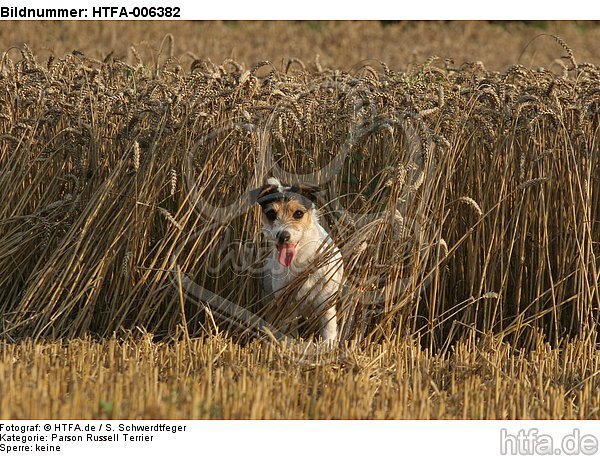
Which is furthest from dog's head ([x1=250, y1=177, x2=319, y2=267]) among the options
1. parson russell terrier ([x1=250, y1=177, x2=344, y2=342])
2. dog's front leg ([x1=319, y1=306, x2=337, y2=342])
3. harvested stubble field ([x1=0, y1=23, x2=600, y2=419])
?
dog's front leg ([x1=319, y1=306, x2=337, y2=342])

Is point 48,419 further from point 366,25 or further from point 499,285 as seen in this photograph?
point 366,25

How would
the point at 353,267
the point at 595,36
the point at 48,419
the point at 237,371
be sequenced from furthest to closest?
the point at 595,36 → the point at 353,267 → the point at 237,371 → the point at 48,419

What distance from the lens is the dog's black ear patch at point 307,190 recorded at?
19.4 ft

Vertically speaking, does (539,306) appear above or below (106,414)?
above

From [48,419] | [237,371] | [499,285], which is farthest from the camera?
[499,285]

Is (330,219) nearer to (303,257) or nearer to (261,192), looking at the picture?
(303,257)

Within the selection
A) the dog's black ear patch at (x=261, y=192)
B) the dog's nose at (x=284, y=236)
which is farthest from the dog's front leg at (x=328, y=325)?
the dog's black ear patch at (x=261, y=192)

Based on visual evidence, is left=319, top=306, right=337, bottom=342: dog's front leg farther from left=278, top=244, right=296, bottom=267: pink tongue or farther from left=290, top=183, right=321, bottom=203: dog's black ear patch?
left=290, top=183, right=321, bottom=203: dog's black ear patch

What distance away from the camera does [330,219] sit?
21.4 feet

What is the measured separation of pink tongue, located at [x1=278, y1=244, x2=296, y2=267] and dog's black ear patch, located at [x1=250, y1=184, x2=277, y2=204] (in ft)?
1.17

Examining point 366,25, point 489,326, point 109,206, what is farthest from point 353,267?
point 366,25

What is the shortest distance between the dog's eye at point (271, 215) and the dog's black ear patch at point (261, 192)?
0.45 feet

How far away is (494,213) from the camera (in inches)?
254

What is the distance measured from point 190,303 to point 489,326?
2.06m
